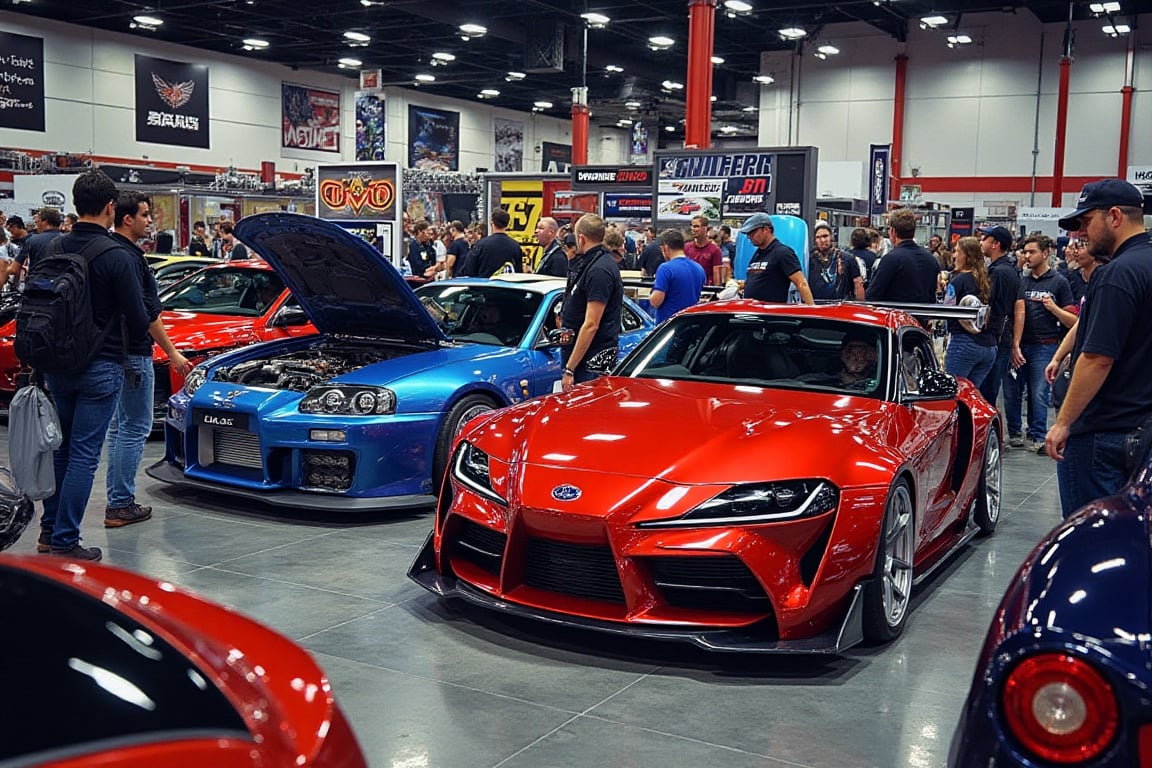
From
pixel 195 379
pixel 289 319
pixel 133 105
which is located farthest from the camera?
pixel 133 105

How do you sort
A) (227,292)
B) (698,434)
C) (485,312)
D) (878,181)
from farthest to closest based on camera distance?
(878,181) < (227,292) < (485,312) < (698,434)

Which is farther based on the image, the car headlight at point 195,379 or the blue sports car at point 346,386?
the car headlight at point 195,379

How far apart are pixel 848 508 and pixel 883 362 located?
4.38 ft

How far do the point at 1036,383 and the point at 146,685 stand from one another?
932 cm

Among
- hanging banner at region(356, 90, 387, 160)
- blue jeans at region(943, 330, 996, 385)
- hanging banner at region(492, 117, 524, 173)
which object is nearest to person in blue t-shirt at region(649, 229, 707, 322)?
blue jeans at region(943, 330, 996, 385)

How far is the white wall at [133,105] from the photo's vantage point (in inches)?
1053

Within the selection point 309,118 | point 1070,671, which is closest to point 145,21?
point 309,118

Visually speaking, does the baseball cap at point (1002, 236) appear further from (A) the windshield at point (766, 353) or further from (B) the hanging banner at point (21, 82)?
(B) the hanging banner at point (21, 82)

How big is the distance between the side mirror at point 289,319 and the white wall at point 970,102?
25675 millimetres

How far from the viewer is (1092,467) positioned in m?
4.03

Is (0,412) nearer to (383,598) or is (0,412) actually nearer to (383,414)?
(383,414)

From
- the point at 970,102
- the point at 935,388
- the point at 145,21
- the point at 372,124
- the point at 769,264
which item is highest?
the point at 145,21

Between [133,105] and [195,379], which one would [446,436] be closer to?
[195,379]

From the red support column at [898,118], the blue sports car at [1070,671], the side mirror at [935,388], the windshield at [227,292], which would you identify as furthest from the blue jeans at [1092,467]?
the red support column at [898,118]
